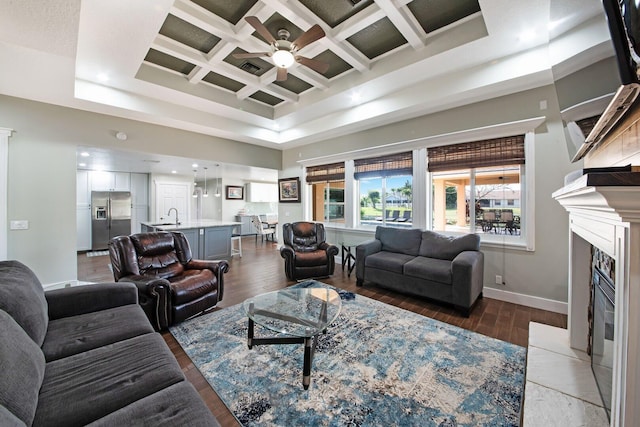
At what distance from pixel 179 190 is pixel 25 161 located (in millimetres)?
5126

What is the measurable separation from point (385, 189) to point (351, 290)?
2075mm

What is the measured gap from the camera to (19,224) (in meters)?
3.30

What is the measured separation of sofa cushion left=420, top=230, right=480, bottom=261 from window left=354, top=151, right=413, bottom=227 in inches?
26.6

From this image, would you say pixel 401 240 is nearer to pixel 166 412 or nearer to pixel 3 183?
pixel 166 412

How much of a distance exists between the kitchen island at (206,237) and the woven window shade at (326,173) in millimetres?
2221

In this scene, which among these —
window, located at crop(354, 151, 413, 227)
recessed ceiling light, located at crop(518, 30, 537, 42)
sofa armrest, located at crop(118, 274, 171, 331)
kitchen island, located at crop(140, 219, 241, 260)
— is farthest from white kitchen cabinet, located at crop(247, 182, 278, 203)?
recessed ceiling light, located at crop(518, 30, 537, 42)

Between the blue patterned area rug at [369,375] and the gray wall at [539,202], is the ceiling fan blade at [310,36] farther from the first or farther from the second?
the blue patterned area rug at [369,375]

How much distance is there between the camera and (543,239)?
313 cm

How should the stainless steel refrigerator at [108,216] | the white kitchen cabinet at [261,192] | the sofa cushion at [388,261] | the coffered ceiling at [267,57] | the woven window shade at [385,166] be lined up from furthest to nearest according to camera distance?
the white kitchen cabinet at [261,192] → the stainless steel refrigerator at [108,216] → the woven window shade at [385,166] → the sofa cushion at [388,261] → the coffered ceiling at [267,57]

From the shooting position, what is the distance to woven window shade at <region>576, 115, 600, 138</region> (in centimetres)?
140

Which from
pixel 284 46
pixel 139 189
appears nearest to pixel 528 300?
pixel 284 46

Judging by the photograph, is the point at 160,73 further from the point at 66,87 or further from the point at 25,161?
the point at 25,161

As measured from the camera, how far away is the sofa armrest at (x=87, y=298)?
1955 millimetres

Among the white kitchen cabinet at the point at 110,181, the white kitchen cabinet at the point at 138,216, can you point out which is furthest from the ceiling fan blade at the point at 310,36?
the white kitchen cabinet at the point at 138,216
